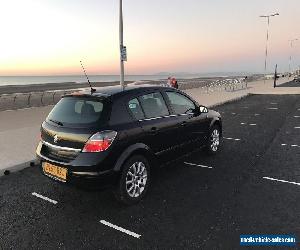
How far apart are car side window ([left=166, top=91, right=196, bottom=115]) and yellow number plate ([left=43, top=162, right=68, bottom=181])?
2.19 meters

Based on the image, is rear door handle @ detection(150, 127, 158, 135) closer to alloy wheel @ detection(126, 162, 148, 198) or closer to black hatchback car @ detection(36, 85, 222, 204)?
black hatchback car @ detection(36, 85, 222, 204)

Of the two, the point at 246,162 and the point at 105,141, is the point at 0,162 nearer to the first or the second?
the point at 105,141

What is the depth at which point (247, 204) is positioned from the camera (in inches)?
175

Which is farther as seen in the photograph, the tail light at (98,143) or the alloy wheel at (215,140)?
the alloy wheel at (215,140)

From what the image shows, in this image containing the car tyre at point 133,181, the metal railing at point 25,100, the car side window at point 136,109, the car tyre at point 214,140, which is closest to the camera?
the car tyre at point 133,181

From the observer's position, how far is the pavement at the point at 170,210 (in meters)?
3.63

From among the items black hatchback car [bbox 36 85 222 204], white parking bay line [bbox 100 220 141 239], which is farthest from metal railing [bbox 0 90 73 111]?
white parking bay line [bbox 100 220 141 239]

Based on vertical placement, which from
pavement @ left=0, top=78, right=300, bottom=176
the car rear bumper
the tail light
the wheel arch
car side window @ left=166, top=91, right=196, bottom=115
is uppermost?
car side window @ left=166, top=91, right=196, bottom=115

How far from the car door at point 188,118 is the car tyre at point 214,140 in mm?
316

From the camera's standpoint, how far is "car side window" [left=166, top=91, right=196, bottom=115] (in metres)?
5.45

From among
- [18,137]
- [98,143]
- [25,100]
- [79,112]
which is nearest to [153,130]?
[98,143]

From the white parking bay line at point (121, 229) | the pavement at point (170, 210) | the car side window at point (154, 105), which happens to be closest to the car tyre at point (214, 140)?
the pavement at point (170, 210)

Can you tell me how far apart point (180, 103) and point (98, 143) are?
7.16 ft

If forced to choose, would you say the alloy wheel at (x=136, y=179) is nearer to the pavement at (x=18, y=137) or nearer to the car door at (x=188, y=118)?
the car door at (x=188, y=118)
